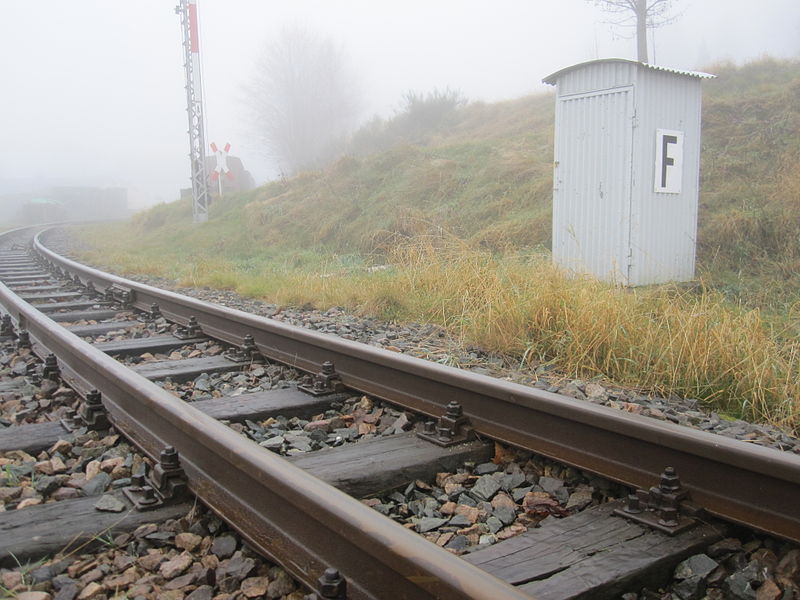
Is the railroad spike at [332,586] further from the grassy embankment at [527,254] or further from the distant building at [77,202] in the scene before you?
the distant building at [77,202]

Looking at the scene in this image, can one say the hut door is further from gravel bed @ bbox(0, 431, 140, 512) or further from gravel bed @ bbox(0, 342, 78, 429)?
gravel bed @ bbox(0, 431, 140, 512)

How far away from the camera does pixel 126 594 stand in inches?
75.8

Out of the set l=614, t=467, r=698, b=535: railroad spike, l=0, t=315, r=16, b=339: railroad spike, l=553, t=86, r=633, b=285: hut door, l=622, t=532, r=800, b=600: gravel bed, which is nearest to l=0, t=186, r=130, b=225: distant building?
l=0, t=315, r=16, b=339: railroad spike

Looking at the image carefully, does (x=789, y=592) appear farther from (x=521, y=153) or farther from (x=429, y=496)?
(x=521, y=153)

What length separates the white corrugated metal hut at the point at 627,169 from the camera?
7531 mm

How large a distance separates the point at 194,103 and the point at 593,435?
21.2 m

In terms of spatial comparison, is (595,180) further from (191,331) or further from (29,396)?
(29,396)

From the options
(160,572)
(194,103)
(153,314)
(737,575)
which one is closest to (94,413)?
(160,572)

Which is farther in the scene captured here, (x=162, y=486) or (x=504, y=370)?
(x=504, y=370)

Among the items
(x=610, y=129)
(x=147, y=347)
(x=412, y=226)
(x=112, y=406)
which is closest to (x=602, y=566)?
(x=112, y=406)

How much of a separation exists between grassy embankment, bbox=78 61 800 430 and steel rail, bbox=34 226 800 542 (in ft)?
3.73

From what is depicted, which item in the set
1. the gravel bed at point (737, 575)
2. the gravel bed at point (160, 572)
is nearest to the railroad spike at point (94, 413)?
the gravel bed at point (160, 572)

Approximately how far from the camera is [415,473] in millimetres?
2713

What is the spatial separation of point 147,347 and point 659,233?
5.48 metres
